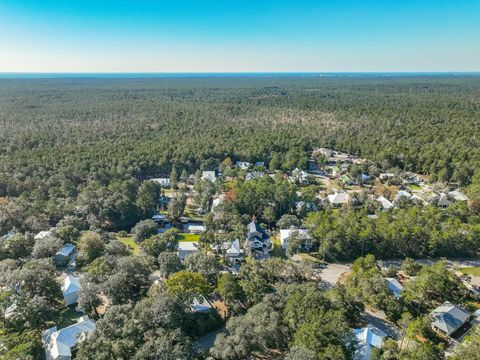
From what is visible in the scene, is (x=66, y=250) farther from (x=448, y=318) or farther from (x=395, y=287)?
(x=448, y=318)

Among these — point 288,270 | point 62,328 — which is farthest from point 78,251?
point 288,270

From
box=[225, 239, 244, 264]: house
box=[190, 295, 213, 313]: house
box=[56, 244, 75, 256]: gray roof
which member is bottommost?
box=[225, 239, 244, 264]: house

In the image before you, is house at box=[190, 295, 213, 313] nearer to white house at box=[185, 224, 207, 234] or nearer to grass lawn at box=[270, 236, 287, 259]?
grass lawn at box=[270, 236, 287, 259]

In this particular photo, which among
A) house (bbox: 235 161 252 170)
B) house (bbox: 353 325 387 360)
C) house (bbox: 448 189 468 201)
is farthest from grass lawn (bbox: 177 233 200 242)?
house (bbox: 448 189 468 201)

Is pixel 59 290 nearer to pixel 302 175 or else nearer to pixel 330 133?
pixel 302 175

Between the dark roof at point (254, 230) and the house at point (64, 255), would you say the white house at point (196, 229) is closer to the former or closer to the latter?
the dark roof at point (254, 230)
